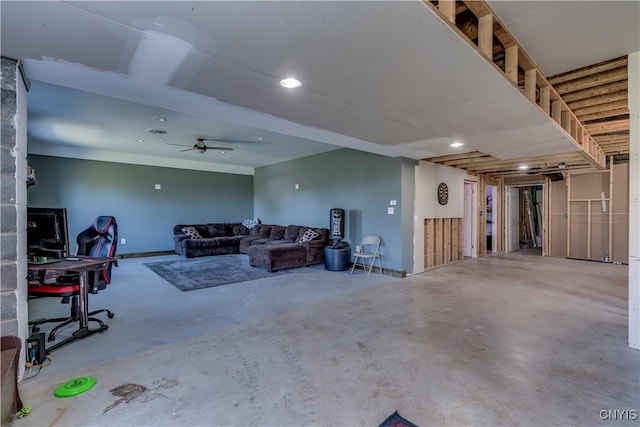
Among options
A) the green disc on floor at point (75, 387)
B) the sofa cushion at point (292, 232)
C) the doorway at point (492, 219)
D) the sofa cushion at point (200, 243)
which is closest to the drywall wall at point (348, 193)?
the sofa cushion at point (292, 232)

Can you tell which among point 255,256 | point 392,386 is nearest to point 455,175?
point 255,256

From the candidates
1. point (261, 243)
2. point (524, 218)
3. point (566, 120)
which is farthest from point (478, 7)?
point (524, 218)

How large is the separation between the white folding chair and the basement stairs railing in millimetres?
3235

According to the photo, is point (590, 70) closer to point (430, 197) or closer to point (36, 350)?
point (430, 197)

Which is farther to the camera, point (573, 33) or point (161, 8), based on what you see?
point (573, 33)

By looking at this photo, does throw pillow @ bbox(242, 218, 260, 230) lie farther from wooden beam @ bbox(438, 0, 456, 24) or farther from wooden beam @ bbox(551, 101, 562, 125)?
wooden beam @ bbox(438, 0, 456, 24)

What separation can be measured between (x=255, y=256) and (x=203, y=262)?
4.51 ft

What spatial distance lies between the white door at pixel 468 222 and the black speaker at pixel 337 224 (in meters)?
3.72

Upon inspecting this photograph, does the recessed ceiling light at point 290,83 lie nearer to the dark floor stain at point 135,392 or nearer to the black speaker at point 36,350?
the dark floor stain at point 135,392

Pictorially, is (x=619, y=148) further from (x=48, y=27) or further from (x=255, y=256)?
(x=48, y=27)

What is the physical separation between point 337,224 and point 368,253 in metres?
0.84

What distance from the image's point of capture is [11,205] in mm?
1983

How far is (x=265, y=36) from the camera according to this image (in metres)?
1.67

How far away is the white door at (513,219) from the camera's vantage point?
28.4ft
